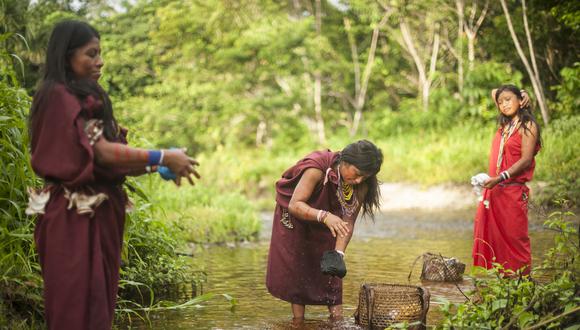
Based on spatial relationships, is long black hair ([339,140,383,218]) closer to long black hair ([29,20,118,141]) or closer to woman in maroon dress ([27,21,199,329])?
woman in maroon dress ([27,21,199,329])

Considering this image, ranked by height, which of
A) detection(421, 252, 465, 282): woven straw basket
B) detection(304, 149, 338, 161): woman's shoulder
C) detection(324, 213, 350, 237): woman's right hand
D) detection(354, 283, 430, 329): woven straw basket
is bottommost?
detection(421, 252, 465, 282): woven straw basket

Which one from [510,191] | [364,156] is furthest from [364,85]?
[364,156]

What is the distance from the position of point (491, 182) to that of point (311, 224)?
1.71 m

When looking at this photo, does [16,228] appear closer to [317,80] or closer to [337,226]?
[337,226]

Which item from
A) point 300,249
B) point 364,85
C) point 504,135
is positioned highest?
point 364,85

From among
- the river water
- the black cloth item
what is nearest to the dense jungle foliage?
the river water

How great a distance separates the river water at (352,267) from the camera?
5730mm

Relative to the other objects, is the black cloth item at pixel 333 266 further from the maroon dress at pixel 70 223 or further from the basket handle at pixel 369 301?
the maroon dress at pixel 70 223

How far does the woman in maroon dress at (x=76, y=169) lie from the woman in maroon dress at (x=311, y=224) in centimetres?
182

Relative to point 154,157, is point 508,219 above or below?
below

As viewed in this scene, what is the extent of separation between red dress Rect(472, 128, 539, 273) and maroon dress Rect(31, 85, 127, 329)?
3.68 meters

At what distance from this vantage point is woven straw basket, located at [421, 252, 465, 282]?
7.28 metres

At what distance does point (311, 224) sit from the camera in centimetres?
539

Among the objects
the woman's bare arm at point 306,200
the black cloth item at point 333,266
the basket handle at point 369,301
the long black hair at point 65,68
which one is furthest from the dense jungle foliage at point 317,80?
the long black hair at point 65,68
